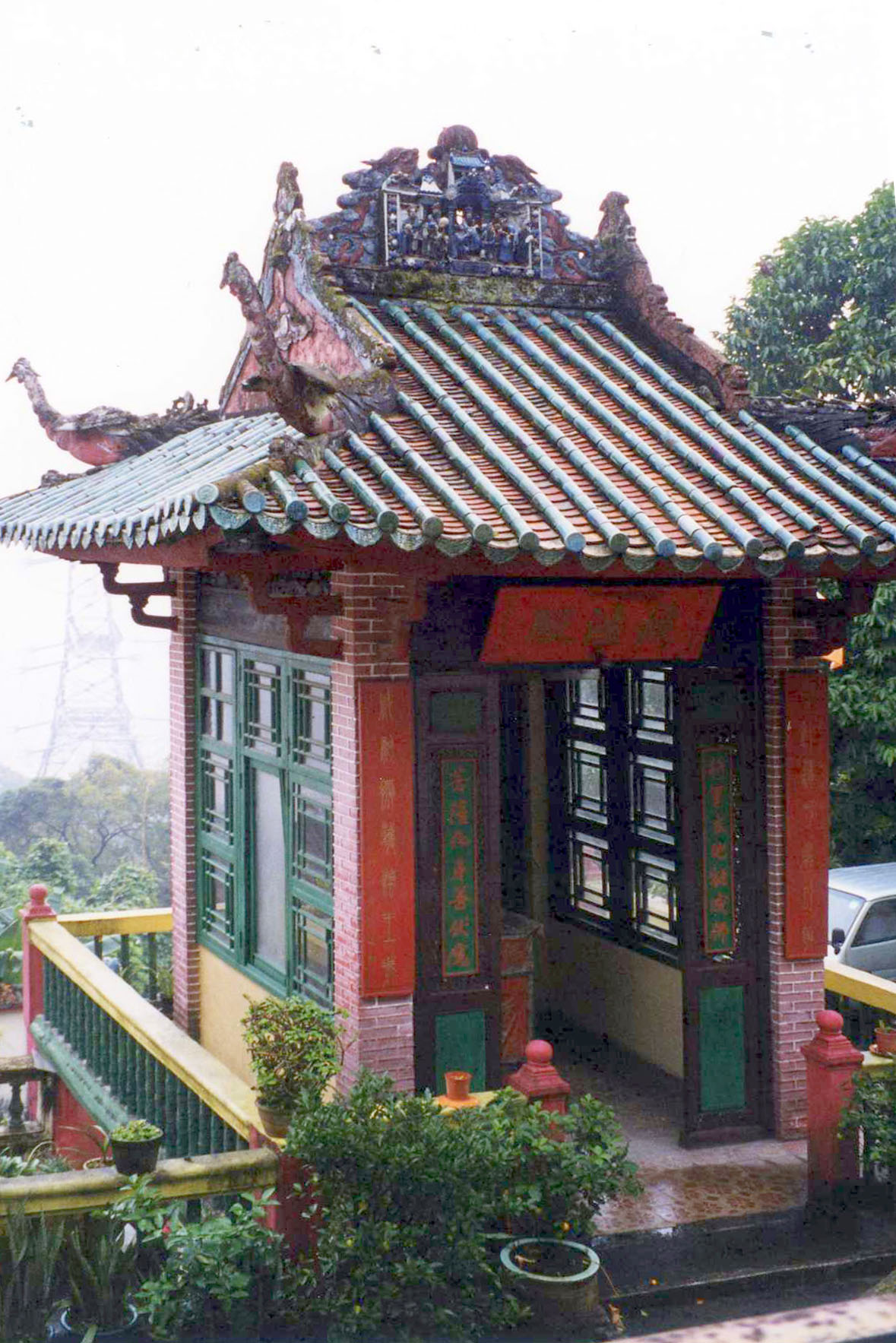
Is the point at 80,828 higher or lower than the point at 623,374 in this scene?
lower

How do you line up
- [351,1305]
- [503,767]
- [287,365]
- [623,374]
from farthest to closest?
[503,767] < [623,374] < [287,365] < [351,1305]

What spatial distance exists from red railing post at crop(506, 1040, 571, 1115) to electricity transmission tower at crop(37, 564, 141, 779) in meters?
33.5

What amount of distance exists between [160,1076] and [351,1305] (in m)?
2.47

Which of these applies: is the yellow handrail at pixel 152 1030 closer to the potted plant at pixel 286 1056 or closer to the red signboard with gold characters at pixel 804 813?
the potted plant at pixel 286 1056

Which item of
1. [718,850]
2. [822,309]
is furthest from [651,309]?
[822,309]

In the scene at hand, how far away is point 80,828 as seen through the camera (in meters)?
Answer: 30.6

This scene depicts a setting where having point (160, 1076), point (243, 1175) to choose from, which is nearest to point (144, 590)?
point (160, 1076)

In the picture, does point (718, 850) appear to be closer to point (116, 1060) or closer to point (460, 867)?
point (460, 867)

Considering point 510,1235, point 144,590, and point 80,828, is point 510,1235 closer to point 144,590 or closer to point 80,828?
point 144,590

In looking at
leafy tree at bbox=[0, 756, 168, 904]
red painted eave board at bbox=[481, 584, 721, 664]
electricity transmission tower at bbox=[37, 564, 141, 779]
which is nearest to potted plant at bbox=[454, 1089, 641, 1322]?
red painted eave board at bbox=[481, 584, 721, 664]

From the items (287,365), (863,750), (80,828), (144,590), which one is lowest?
(80,828)

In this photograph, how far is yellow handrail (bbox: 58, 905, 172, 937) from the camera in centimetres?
1023

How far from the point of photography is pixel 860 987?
820cm

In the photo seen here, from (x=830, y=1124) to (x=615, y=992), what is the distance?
257cm
